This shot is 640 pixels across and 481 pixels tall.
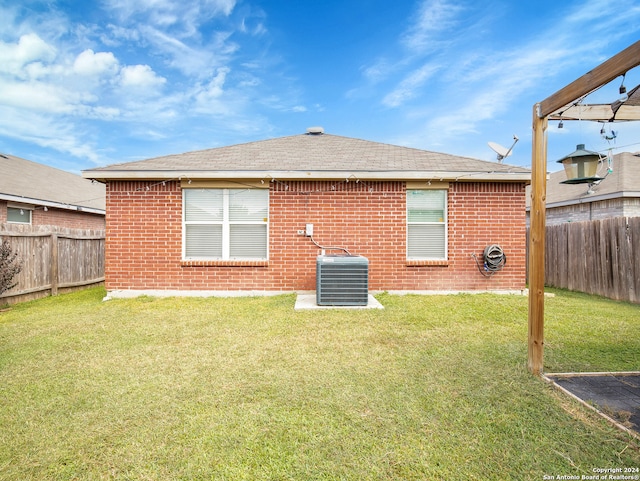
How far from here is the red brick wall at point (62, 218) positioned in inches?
453

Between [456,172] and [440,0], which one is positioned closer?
[456,172]

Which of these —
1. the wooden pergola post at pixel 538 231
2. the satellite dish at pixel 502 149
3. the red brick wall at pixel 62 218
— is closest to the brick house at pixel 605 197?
the satellite dish at pixel 502 149

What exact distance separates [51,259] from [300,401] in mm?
8768

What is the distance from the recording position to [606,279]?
7918mm

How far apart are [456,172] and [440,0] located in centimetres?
529

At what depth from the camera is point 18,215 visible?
1103 cm

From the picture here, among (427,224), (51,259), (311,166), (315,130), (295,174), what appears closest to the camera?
(295,174)

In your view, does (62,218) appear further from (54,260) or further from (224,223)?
(224,223)

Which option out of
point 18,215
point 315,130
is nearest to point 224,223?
point 315,130

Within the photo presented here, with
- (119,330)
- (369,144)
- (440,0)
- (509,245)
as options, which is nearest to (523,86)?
(440,0)

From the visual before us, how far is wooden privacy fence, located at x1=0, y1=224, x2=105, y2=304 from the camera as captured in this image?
747 cm

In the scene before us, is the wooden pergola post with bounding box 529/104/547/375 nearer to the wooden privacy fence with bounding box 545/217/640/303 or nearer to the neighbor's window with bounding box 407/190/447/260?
the neighbor's window with bounding box 407/190/447/260

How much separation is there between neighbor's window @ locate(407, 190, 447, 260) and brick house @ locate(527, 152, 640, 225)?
6.48m

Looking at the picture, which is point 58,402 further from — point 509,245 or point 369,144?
point 369,144
